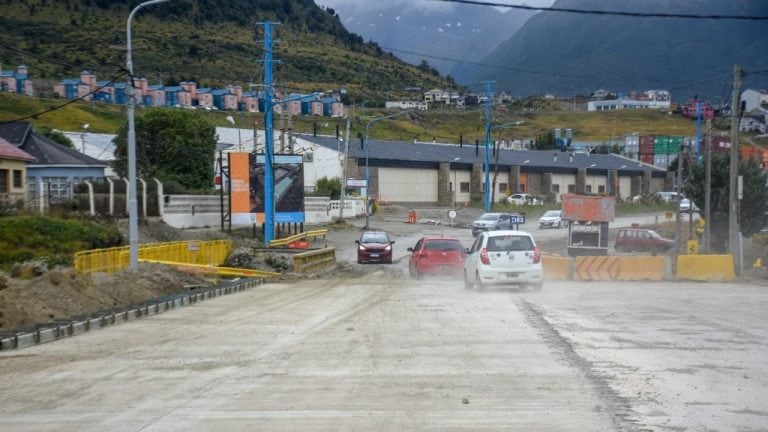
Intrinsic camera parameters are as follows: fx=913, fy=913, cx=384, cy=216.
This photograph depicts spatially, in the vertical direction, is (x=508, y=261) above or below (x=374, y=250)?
above

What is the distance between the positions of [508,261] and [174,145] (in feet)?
155

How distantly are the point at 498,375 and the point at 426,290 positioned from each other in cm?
1560

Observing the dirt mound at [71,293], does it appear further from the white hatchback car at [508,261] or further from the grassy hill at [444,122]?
the grassy hill at [444,122]

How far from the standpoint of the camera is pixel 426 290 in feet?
88.6

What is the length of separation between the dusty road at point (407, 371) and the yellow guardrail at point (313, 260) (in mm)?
16318

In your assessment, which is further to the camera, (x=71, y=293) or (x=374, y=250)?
(x=374, y=250)

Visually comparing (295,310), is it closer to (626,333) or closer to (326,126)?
(626,333)

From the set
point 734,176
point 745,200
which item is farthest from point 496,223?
point 734,176

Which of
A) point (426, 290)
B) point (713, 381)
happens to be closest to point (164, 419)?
point (713, 381)

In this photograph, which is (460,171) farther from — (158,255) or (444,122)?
(158,255)

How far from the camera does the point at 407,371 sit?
38.6 feet

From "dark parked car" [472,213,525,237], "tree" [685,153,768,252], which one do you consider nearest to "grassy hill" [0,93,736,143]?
"dark parked car" [472,213,525,237]

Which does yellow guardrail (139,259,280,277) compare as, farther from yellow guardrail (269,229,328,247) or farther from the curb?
yellow guardrail (269,229,328,247)

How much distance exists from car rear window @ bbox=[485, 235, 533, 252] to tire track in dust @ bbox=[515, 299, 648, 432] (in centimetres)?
609
